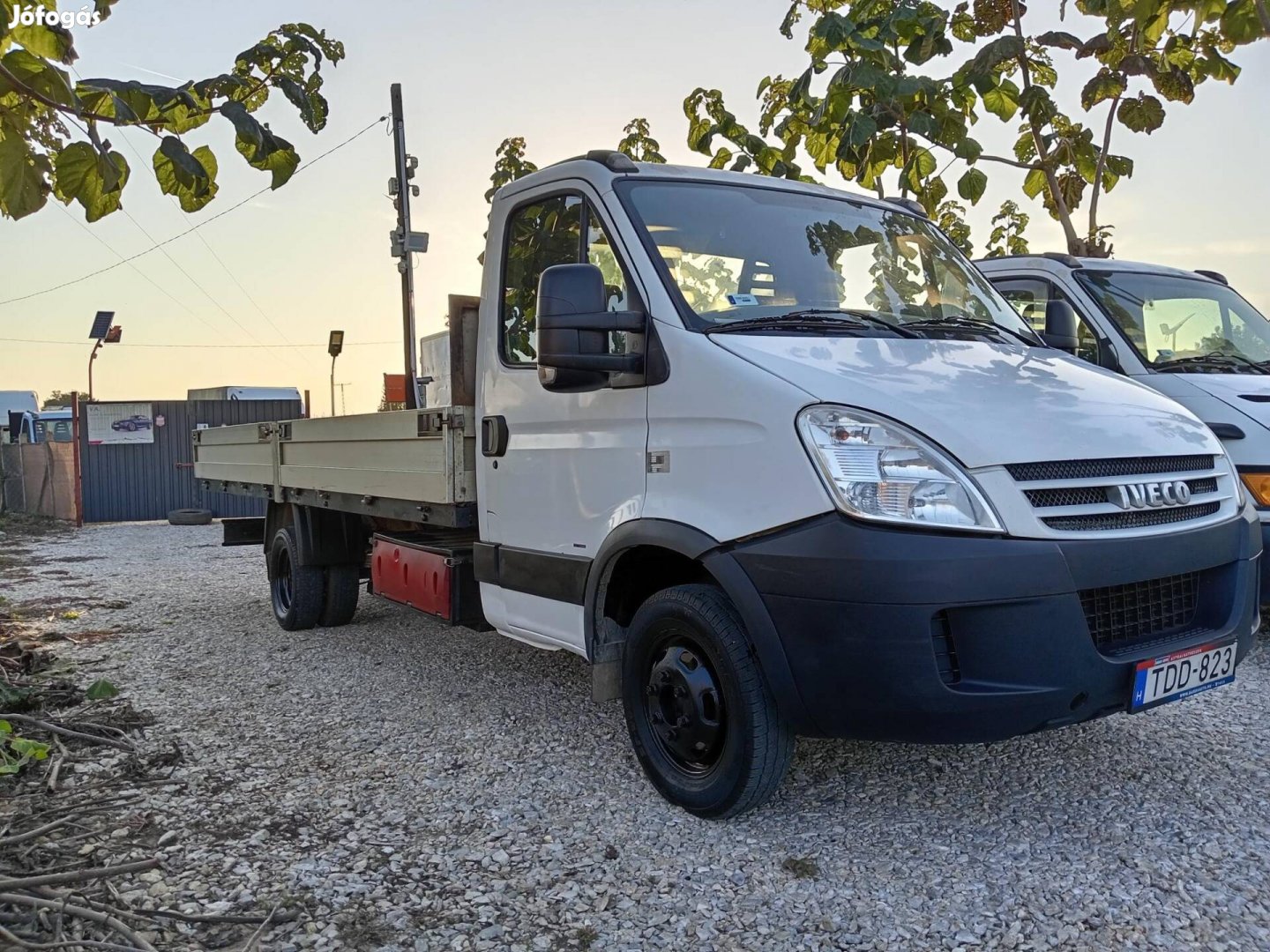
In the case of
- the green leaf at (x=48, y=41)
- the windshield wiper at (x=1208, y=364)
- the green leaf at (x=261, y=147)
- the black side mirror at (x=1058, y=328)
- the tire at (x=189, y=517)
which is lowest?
the tire at (x=189, y=517)

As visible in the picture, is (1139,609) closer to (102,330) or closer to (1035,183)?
(1035,183)

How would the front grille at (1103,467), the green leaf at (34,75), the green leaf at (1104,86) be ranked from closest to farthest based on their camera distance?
the green leaf at (34,75) → the front grille at (1103,467) → the green leaf at (1104,86)

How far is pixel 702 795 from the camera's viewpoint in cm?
334

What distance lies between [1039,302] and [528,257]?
3673 mm

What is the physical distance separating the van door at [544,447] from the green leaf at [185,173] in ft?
4.31

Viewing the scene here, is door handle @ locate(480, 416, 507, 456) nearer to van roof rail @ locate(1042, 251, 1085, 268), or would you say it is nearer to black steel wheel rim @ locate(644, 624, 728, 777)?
black steel wheel rim @ locate(644, 624, 728, 777)

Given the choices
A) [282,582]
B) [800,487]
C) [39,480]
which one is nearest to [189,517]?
[39,480]

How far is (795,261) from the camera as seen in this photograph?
387cm

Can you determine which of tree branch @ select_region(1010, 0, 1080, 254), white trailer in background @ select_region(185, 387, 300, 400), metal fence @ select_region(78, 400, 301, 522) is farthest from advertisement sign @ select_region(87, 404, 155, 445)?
tree branch @ select_region(1010, 0, 1080, 254)

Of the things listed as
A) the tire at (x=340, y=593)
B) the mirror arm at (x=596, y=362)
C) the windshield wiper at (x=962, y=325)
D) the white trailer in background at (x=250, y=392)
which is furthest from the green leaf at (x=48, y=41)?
the white trailer in background at (x=250, y=392)

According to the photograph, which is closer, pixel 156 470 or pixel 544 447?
pixel 544 447

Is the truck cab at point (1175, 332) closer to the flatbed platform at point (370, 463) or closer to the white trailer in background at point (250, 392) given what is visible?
the flatbed platform at point (370, 463)

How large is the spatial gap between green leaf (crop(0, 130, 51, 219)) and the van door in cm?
182

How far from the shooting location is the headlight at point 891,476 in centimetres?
279
